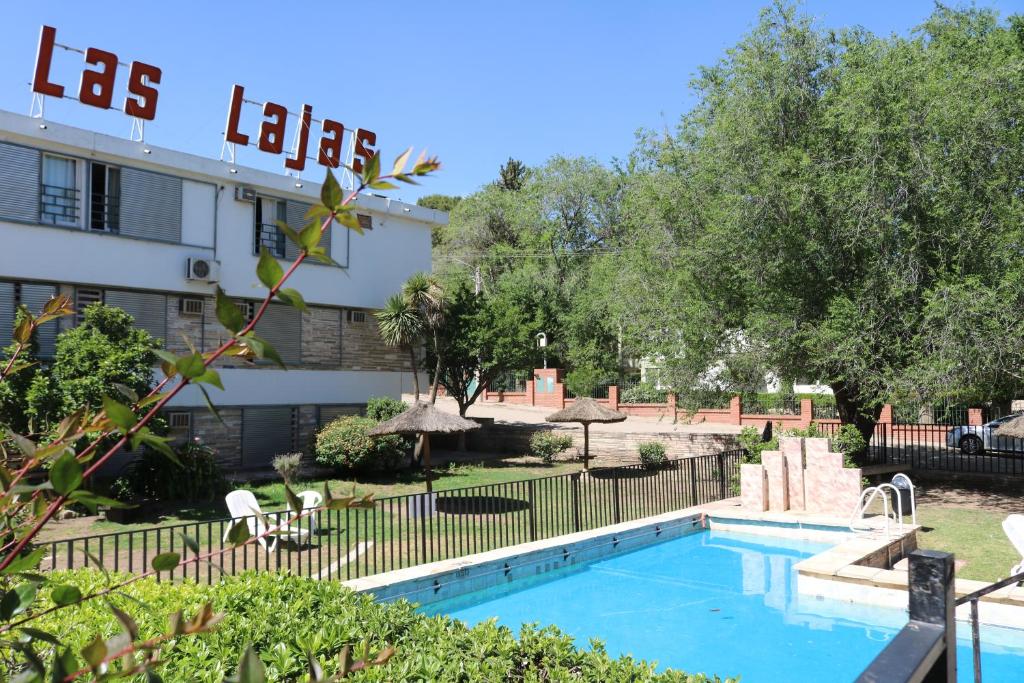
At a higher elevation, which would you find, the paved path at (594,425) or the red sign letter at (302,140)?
the red sign letter at (302,140)

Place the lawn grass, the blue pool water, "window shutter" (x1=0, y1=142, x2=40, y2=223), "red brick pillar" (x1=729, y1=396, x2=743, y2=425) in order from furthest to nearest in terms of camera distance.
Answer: "red brick pillar" (x1=729, y1=396, x2=743, y2=425)
"window shutter" (x1=0, y1=142, x2=40, y2=223)
the lawn grass
the blue pool water

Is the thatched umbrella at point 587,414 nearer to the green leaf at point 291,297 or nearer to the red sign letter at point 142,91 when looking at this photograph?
the red sign letter at point 142,91

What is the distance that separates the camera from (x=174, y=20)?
28.8ft

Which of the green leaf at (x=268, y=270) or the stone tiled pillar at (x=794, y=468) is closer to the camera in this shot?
the green leaf at (x=268, y=270)

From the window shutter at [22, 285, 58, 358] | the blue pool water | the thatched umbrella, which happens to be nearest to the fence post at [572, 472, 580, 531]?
the blue pool water

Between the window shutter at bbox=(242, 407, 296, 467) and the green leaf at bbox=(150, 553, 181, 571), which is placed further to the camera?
the window shutter at bbox=(242, 407, 296, 467)

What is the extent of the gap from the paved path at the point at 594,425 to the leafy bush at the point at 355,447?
8.16 metres

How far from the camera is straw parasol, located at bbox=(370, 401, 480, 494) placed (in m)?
15.8

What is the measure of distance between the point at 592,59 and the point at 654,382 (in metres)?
8.97

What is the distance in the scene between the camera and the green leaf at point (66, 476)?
110 centimetres

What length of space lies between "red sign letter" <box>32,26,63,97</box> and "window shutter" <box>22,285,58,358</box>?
436 centimetres

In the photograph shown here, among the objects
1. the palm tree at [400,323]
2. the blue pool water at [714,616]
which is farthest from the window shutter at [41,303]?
the blue pool water at [714,616]

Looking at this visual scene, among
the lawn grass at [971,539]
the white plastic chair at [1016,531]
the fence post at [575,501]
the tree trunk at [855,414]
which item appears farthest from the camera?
the tree trunk at [855,414]

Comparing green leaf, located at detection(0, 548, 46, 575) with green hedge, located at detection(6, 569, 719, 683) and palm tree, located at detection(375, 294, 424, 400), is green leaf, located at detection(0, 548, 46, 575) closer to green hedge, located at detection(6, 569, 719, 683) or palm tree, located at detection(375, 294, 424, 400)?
green hedge, located at detection(6, 569, 719, 683)
